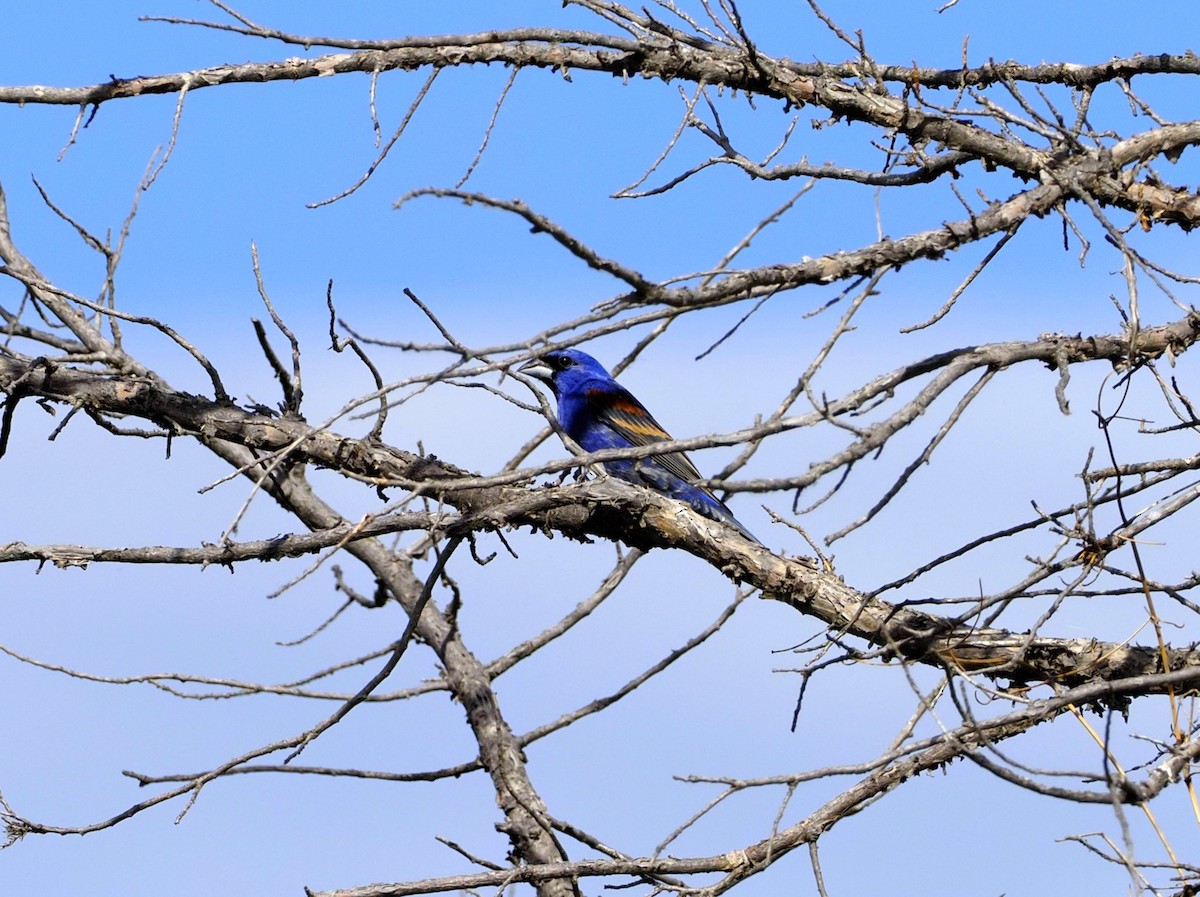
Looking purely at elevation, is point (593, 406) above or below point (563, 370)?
below

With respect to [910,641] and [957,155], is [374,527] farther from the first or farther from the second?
[957,155]

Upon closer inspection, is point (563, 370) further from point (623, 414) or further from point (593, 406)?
point (623, 414)

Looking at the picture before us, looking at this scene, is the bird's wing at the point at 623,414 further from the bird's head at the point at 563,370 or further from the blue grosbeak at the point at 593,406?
the bird's head at the point at 563,370

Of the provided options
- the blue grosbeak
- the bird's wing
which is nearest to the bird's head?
the blue grosbeak

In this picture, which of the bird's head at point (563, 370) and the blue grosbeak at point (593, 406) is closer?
the blue grosbeak at point (593, 406)

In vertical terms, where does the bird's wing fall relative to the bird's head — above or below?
below

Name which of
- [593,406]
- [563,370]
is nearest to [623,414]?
[593,406]

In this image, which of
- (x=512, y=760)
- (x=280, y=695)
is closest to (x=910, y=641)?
(x=512, y=760)

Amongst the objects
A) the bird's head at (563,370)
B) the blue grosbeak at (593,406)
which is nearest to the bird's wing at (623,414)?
the blue grosbeak at (593,406)

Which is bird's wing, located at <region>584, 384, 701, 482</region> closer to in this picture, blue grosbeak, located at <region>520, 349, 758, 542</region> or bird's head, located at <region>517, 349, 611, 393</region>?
blue grosbeak, located at <region>520, 349, 758, 542</region>

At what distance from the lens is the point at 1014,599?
13.3 ft

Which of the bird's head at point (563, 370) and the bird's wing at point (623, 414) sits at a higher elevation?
the bird's head at point (563, 370)

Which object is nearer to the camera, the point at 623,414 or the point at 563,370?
the point at 623,414

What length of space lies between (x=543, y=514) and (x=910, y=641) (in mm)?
1357
